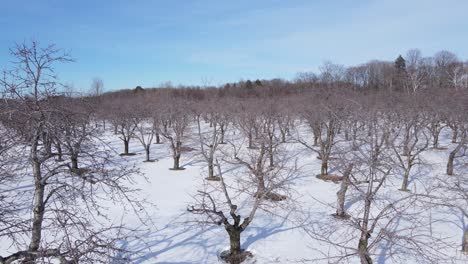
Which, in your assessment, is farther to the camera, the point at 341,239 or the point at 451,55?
the point at 451,55

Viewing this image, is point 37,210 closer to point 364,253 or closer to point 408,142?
point 364,253

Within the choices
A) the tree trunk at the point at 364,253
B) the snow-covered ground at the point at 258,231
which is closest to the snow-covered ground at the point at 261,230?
the snow-covered ground at the point at 258,231

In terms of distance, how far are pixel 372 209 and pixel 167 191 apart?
421 inches

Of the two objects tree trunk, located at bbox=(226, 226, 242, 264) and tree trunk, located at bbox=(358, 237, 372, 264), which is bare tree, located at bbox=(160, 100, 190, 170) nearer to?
tree trunk, located at bbox=(226, 226, 242, 264)

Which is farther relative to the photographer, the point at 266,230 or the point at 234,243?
the point at 266,230

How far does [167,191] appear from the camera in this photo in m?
18.5

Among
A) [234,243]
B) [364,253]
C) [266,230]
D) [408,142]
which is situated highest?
[408,142]

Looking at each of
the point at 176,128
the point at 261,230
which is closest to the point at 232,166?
the point at 176,128

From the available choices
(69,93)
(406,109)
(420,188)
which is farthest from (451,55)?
(69,93)

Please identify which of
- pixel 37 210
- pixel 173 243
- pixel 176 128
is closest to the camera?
pixel 37 210

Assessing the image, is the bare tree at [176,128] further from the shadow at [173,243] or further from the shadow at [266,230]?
the shadow at [266,230]

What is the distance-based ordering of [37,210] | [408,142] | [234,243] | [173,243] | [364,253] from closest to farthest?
[37,210] < [364,253] < [234,243] < [173,243] < [408,142]

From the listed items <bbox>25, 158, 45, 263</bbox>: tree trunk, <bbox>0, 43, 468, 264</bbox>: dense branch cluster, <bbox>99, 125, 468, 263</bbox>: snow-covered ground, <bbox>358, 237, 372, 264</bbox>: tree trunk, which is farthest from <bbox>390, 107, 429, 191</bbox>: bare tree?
<bbox>25, 158, 45, 263</bbox>: tree trunk

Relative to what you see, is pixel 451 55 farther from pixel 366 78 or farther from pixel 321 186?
pixel 321 186
